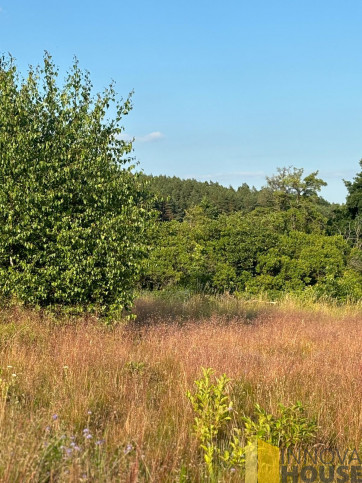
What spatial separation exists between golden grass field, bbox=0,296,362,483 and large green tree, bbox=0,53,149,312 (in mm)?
621

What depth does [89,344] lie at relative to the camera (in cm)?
624

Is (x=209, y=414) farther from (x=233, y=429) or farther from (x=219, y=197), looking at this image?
(x=219, y=197)

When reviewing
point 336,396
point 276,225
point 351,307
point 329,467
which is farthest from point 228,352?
point 276,225

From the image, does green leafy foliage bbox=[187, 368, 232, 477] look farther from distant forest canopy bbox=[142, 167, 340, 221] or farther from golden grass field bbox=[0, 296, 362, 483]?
distant forest canopy bbox=[142, 167, 340, 221]

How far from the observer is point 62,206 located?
7.35m

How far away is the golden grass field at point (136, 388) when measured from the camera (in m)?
3.18

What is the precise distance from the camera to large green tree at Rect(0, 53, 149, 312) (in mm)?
7055

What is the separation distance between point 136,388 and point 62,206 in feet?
11.9

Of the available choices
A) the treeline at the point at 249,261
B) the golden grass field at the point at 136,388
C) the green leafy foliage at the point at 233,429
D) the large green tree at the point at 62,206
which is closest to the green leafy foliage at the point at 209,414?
the green leafy foliage at the point at 233,429

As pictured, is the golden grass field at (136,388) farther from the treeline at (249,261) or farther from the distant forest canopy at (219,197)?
the distant forest canopy at (219,197)

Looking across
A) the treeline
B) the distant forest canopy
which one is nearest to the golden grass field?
the treeline

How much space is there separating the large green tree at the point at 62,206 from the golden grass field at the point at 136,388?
0.62m

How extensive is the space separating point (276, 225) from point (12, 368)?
69.3 feet

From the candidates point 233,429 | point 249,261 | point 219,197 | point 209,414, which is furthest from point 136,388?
point 219,197
